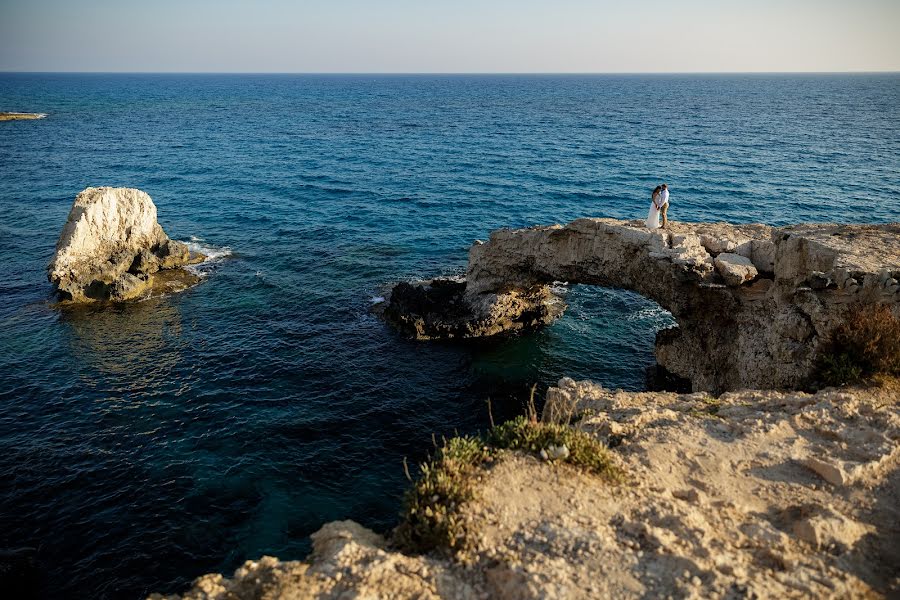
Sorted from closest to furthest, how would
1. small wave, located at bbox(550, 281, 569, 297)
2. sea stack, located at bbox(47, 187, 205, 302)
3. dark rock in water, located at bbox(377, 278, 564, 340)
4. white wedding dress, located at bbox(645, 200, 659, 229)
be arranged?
1. white wedding dress, located at bbox(645, 200, 659, 229)
2. dark rock in water, located at bbox(377, 278, 564, 340)
3. sea stack, located at bbox(47, 187, 205, 302)
4. small wave, located at bbox(550, 281, 569, 297)

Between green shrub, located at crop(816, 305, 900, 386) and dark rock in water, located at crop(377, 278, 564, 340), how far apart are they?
56.7 feet

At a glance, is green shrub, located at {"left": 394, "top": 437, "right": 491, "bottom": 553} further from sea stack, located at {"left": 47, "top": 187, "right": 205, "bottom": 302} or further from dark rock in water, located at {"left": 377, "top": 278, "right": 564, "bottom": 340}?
sea stack, located at {"left": 47, "top": 187, "right": 205, "bottom": 302}

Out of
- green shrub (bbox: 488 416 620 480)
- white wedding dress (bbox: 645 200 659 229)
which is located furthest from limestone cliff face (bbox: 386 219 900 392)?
green shrub (bbox: 488 416 620 480)

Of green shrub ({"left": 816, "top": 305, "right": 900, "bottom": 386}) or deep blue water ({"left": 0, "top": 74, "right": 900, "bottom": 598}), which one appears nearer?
green shrub ({"left": 816, "top": 305, "right": 900, "bottom": 386})

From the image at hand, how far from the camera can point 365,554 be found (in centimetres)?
1124

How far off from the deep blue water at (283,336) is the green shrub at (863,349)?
401 inches

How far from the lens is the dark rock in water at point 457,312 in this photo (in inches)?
1297

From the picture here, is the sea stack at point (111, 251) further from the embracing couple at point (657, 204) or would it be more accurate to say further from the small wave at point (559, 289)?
the embracing couple at point (657, 204)

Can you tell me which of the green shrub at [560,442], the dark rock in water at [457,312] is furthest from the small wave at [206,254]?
the green shrub at [560,442]

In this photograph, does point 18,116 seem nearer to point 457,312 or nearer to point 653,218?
point 457,312

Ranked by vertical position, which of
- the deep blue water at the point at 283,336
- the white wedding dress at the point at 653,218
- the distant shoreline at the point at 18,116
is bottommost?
the deep blue water at the point at 283,336

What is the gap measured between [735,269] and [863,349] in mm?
5867

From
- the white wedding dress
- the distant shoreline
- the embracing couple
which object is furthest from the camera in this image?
the distant shoreline

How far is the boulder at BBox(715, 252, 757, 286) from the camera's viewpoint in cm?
2272
